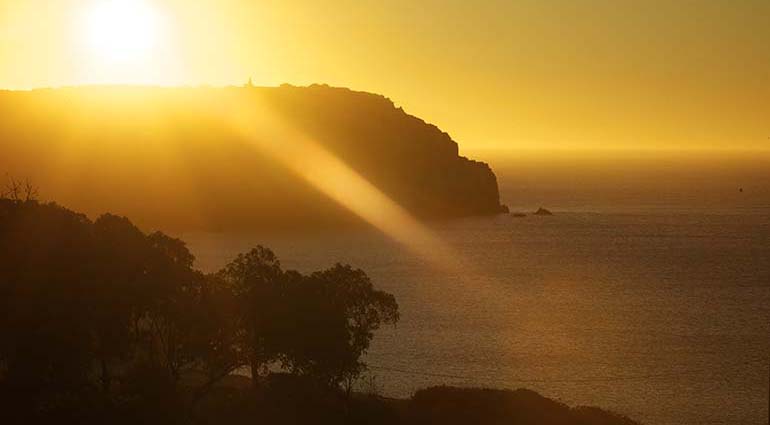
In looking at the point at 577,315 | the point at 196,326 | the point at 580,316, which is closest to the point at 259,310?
the point at 196,326

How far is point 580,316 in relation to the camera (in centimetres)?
A: 10762

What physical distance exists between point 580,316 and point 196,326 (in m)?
64.1

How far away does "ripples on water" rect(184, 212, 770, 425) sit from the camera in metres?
75.6

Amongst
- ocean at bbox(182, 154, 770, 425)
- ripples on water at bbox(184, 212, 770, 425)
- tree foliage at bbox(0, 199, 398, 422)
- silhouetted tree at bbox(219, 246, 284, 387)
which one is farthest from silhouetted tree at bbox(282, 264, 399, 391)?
ripples on water at bbox(184, 212, 770, 425)

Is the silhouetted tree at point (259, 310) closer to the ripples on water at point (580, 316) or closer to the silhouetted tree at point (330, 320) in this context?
the silhouetted tree at point (330, 320)

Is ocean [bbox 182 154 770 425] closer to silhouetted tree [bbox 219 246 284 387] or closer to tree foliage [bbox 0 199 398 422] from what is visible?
silhouetted tree [bbox 219 246 284 387]

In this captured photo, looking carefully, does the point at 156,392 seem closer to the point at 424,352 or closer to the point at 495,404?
the point at 495,404

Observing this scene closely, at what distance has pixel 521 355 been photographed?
283 ft

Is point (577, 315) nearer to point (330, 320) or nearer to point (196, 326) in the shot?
point (330, 320)

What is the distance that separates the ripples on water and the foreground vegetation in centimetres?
1853

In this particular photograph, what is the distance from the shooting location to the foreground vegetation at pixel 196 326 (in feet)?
161

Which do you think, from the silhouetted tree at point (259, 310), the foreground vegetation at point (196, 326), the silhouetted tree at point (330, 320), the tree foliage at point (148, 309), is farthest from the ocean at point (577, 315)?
the tree foliage at point (148, 309)

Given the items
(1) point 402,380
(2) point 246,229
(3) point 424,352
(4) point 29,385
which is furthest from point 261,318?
(2) point 246,229

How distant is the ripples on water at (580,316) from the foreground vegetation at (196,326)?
18.5 m
